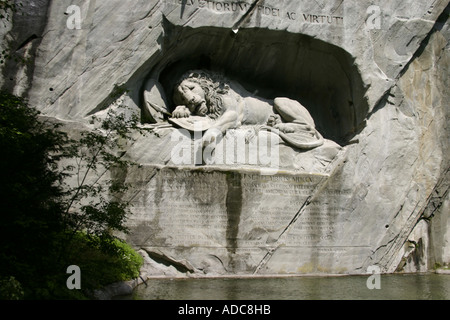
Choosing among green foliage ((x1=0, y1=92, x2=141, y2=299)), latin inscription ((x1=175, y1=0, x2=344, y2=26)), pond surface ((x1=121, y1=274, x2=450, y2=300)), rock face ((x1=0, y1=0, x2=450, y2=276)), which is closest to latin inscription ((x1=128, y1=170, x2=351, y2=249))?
rock face ((x1=0, y1=0, x2=450, y2=276))

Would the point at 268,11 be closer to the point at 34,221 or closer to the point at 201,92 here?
the point at 201,92

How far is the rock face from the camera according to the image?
921 centimetres

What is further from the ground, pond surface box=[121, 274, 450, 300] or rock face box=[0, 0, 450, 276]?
rock face box=[0, 0, 450, 276]

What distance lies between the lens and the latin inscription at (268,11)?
10.1 metres

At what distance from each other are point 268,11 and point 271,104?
2096 mm

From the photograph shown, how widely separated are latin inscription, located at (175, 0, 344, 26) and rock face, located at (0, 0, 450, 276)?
4 centimetres

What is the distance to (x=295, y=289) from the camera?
750 cm

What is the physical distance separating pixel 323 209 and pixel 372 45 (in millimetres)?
3878

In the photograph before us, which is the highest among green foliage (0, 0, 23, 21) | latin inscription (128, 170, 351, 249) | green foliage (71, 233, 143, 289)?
green foliage (0, 0, 23, 21)

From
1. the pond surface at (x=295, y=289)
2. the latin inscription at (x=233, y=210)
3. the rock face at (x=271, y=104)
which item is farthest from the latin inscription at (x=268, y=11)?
the pond surface at (x=295, y=289)

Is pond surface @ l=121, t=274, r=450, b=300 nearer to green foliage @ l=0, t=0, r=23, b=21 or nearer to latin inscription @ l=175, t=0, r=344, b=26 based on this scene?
green foliage @ l=0, t=0, r=23, b=21

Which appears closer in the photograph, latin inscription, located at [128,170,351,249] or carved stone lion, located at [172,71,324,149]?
latin inscription, located at [128,170,351,249]

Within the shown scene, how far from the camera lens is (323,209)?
10031 mm
